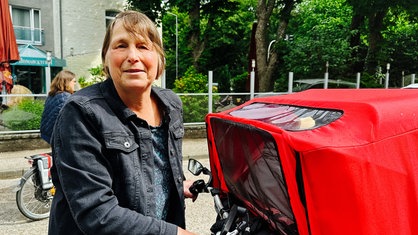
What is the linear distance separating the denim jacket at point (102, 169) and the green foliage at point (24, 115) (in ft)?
25.5

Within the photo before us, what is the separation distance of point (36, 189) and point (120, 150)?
400cm

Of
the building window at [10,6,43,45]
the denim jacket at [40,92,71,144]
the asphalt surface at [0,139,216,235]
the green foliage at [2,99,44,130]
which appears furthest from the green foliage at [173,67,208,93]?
the building window at [10,6,43,45]

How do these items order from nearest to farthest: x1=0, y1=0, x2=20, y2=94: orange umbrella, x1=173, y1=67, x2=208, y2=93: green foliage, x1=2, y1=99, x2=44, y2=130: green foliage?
x1=2, y1=99, x2=44, y2=130: green foliage → x1=0, y1=0, x2=20, y2=94: orange umbrella → x1=173, y1=67, x2=208, y2=93: green foliage

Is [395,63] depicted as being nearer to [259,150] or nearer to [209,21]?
[209,21]

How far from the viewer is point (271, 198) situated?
77.9 inches

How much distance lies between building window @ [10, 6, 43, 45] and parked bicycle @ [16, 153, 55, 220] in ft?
61.7

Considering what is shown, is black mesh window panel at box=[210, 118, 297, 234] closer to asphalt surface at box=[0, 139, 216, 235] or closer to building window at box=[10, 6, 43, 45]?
asphalt surface at box=[0, 139, 216, 235]

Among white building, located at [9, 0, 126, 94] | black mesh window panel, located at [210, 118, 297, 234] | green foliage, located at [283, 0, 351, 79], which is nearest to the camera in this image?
black mesh window panel, located at [210, 118, 297, 234]

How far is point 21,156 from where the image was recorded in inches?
307

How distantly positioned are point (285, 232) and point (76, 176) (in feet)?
3.52

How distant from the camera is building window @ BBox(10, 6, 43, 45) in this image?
21.1m

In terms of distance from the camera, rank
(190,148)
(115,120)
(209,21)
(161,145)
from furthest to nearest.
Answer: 1. (209,21)
2. (190,148)
3. (161,145)
4. (115,120)

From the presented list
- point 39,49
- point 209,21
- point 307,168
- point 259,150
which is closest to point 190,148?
point 259,150

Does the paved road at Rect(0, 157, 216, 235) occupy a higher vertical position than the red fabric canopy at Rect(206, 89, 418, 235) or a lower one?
lower
